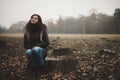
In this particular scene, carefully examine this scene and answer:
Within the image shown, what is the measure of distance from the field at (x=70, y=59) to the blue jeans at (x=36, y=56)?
0.28 metres

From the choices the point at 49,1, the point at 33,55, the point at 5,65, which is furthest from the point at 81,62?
the point at 49,1

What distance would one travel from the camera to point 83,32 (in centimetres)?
625

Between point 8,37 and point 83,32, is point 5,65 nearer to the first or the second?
point 8,37

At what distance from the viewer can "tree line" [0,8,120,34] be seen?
A: 19.1 ft

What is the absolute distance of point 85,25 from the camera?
6.16m

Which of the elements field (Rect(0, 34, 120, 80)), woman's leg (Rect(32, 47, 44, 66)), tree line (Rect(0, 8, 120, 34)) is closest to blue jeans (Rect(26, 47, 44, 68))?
woman's leg (Rect(32, 47, 44, 66))

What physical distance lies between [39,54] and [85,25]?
9.62ft

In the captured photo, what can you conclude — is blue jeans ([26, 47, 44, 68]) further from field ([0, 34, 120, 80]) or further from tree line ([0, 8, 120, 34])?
tree line ([0, 8, 120, 34])

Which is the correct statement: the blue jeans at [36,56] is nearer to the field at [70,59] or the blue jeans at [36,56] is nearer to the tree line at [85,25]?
the field at [70,59]

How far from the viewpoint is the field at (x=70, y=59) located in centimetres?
383

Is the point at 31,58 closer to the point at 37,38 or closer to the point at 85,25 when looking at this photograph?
the point at 37,38

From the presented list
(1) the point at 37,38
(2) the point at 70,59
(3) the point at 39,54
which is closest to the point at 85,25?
(2) the point at 70,59

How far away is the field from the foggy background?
322mm

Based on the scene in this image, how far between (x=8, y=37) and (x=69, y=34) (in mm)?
2009
